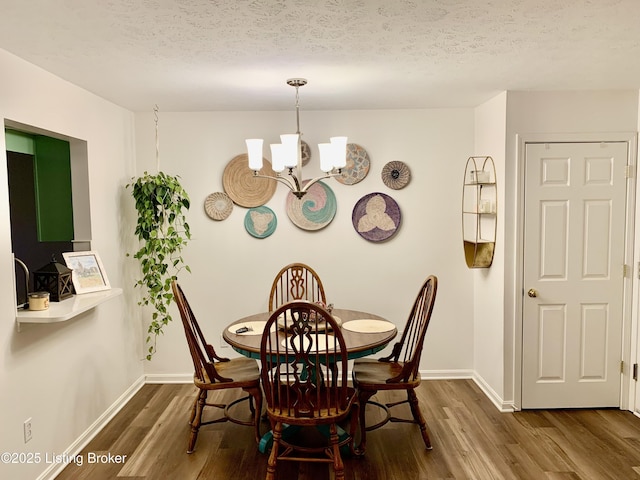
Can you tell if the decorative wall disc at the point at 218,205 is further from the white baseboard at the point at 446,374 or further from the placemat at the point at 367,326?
the white baseboard at the point at 446,374

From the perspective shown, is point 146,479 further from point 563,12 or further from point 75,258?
point 563,12

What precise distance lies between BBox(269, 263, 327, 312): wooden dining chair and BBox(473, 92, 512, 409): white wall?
1.30 meters

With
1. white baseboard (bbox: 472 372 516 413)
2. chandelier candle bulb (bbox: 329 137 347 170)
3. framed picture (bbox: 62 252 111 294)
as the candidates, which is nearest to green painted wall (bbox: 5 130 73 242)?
framed picture (bbox: 62 252 111 294)

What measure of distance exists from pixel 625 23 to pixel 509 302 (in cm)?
202

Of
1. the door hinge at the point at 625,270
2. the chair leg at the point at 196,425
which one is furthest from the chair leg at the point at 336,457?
the door hinge at the point at 625,270

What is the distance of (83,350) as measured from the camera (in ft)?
10.4

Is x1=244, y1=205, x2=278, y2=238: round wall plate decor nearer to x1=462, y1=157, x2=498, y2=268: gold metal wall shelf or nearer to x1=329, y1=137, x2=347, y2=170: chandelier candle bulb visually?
x1=329, y1=137, x2=347, y2=170: chandelier candle bulb

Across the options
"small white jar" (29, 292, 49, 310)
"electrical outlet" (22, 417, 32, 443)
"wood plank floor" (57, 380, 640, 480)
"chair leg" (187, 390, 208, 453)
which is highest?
"small white jar" (29, 292, 49, 310)

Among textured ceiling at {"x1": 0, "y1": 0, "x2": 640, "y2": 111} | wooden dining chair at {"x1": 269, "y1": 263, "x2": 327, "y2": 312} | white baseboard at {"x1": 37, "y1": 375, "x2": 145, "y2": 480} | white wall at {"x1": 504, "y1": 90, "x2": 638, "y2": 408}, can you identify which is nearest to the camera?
textured ceiling at {"x1": 0, "y1": 0, "x2": 640, "y2": 111}

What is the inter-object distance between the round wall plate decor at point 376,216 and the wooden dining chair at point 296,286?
577 millimetres

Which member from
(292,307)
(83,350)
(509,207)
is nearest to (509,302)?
(509,207)

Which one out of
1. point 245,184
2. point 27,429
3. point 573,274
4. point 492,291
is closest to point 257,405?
point 27,429

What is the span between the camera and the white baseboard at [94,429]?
276 cm

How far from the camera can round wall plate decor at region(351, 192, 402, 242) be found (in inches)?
165
